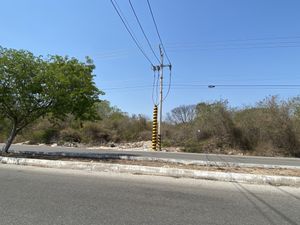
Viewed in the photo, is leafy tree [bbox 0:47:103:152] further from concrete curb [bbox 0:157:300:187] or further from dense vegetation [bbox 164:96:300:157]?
dense vegetation [bbox 164:96:300:157]

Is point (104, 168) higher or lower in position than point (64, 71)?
lower

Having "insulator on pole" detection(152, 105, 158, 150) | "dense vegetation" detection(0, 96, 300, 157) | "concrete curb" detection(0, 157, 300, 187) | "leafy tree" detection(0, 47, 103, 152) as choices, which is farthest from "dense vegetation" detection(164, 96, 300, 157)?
"concrete curb" detection(0, 157, 300, 187)

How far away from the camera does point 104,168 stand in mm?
11070

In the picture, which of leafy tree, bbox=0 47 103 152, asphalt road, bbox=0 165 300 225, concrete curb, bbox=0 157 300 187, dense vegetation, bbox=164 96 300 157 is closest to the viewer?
asphalt road, bbox=0 165 300 225

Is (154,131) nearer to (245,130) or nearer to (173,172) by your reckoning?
(245,130)

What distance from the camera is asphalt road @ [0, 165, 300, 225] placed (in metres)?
5.24

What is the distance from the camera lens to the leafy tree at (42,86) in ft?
46.9

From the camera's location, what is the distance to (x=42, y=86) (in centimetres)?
1467

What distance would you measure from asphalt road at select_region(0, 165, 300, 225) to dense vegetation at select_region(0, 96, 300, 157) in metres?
14.7

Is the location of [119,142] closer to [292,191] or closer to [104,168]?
[104,168]

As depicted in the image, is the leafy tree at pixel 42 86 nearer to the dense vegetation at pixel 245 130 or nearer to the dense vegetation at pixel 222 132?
the dense vegetation at pixel 222 132

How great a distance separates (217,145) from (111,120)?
1586 cm

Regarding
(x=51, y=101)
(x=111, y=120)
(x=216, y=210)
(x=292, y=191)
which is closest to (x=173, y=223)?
(x=216, y=210)

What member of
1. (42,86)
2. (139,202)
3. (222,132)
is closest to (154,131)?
(222,132)
